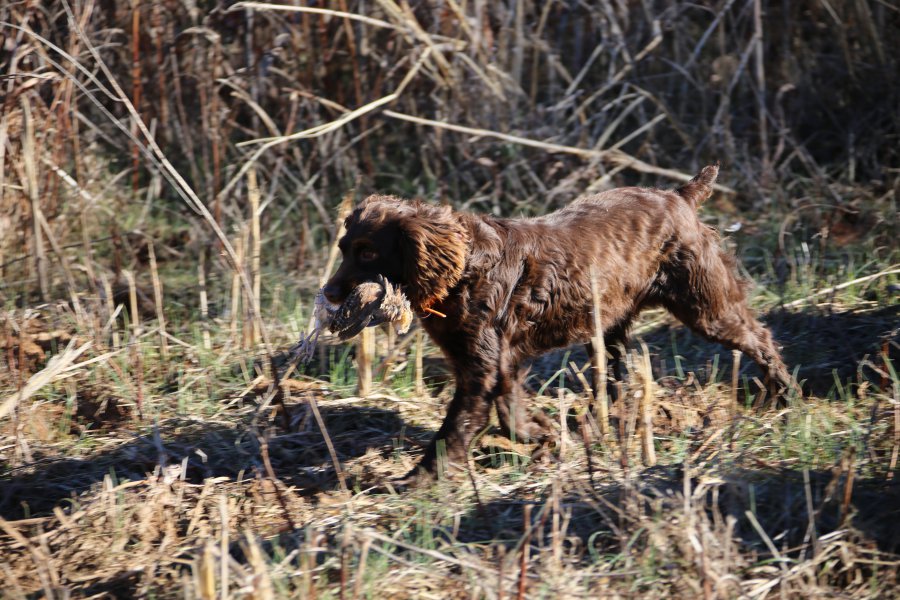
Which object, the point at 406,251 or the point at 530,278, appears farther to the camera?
the point at 530,278

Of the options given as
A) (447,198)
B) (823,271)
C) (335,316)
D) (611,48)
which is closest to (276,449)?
(335,316)

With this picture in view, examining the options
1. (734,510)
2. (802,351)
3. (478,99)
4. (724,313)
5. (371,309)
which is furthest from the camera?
Result: (478,99)

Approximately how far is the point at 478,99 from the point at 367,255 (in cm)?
327

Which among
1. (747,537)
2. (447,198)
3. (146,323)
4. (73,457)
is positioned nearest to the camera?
(747,537)

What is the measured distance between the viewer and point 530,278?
4152mm

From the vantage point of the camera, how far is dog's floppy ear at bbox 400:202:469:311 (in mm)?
3828

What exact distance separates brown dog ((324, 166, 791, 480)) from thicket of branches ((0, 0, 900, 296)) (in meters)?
2.00

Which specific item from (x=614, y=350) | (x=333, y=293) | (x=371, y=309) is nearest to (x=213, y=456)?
(x=333, y=293)

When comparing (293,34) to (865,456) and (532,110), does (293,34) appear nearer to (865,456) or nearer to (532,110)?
(532,110)

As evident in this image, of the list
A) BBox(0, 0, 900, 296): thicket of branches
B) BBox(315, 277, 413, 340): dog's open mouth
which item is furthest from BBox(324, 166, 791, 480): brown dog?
BBox(0, 0, 900, 296): thicket of branches

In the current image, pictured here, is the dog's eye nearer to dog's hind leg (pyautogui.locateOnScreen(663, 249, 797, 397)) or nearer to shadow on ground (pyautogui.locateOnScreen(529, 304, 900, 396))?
shadow on ground (pyautogui.locateOnScreen(529, 304, 900, 396))

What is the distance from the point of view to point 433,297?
3896 millimetres

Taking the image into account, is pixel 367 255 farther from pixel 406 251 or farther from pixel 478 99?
pixel 478 99

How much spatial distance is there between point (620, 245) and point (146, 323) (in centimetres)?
277
